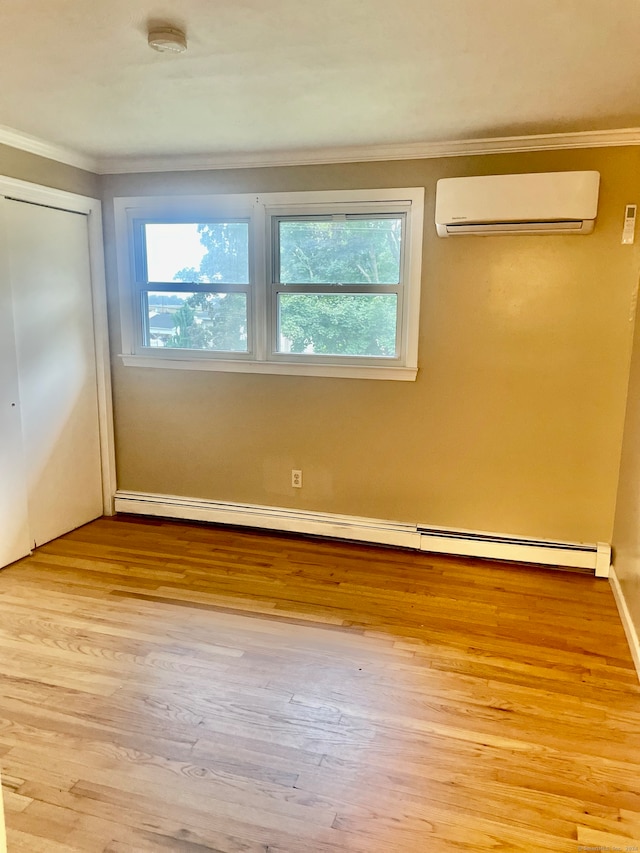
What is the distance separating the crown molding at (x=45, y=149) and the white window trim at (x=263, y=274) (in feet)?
0.89

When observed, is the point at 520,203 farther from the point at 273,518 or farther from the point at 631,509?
the point at 273,518

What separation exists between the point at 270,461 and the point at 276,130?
1.95 metres

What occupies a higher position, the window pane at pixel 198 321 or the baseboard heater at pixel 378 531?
the window pane at pixel 198 321

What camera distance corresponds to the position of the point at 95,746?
1896mm

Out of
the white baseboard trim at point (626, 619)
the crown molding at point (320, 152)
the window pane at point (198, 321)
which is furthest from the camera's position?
the window pane at point (198, 321)

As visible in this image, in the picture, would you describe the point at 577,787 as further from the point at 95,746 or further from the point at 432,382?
the point at 432,382

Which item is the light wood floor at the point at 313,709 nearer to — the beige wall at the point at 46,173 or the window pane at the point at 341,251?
the window pane at the point at 341,251

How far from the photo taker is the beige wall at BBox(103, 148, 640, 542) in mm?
3039

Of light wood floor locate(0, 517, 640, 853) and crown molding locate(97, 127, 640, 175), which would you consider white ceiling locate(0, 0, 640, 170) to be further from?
light wood floor locate(0, 517, 640, 853)

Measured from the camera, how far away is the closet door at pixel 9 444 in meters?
3.10

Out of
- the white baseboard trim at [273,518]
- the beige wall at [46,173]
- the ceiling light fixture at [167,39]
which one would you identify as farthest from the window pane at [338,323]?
the ceiling light fixture at [167,39]

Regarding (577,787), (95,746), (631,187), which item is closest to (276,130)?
(631,187)

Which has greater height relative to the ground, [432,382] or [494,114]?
[494,114]

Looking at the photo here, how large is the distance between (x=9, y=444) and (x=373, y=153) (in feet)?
8.68
